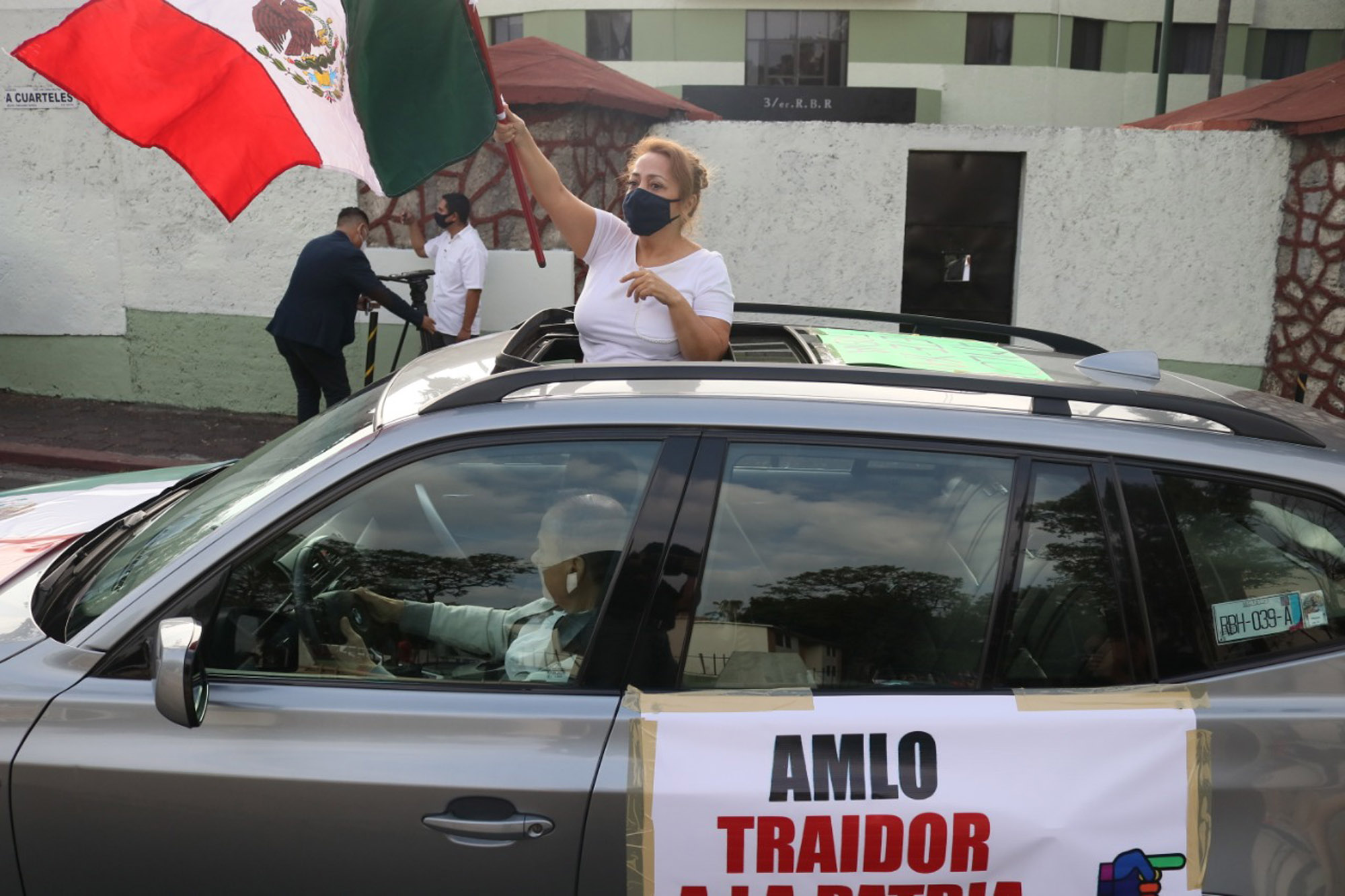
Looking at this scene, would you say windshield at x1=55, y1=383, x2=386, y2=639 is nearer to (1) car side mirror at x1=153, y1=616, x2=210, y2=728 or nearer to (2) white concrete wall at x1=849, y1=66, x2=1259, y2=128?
(1) car side mirror at x1=153, y1=616, x2=210, y2=728

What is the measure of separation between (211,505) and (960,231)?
770 centimetres

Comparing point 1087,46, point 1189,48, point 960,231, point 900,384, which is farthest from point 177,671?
point 1189,48

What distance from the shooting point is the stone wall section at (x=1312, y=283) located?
28.1 ft

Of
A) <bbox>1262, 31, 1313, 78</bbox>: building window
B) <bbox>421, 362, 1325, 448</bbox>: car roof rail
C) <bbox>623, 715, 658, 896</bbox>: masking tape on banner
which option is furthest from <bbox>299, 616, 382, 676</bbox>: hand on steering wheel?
<bbox>1262, 31, 1313, 78</bbox>: building window

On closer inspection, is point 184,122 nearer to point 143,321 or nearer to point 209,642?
point 209,642

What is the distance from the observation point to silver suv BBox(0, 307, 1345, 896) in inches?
83.8

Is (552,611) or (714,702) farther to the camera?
(552,611)

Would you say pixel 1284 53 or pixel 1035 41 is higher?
pixel 1035 41

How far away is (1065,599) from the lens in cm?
225

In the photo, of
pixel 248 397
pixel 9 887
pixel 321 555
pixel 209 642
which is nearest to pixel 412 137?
pixel 321 555

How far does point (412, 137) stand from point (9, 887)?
206cm

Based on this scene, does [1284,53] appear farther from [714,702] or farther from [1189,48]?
[714,702]

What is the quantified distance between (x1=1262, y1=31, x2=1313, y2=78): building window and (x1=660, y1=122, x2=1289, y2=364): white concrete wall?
23.6 meters

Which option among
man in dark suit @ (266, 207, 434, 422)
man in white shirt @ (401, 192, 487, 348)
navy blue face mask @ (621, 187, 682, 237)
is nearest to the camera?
navy blue face mask @ (621, 187, 682, 237)
